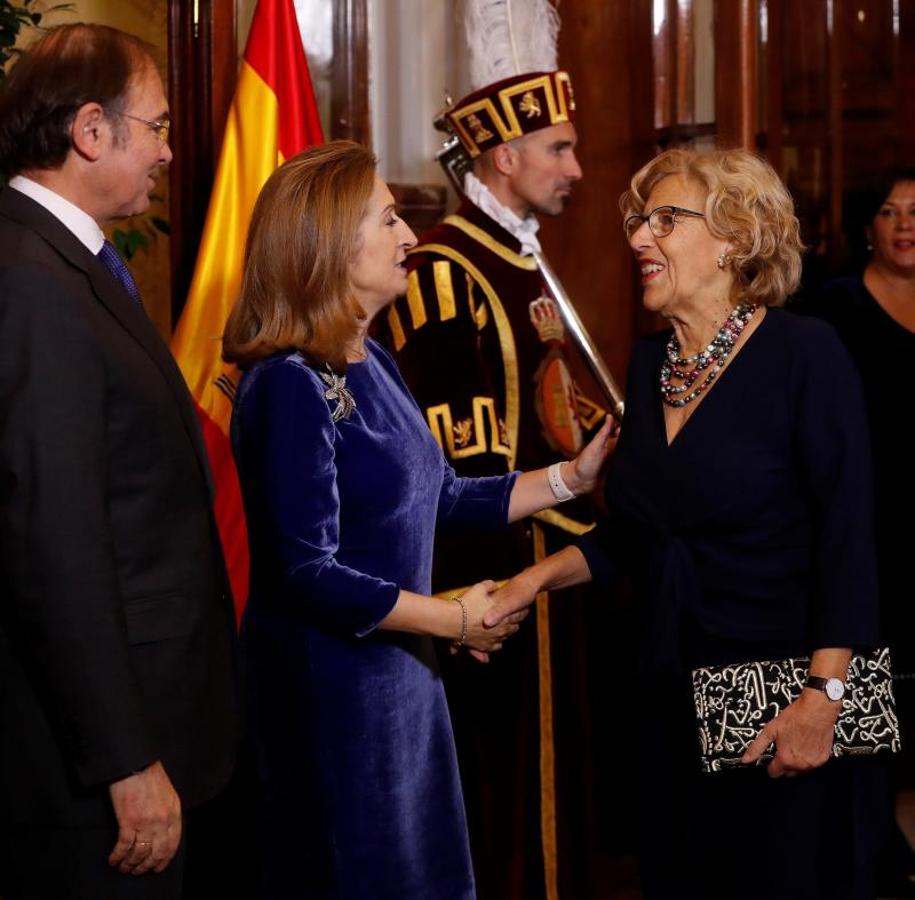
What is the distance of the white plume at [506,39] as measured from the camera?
11.7ft

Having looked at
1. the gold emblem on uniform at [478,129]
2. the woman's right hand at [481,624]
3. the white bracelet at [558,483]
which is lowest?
the woman's right hand at [481,624]

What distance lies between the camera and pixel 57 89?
1924 mm

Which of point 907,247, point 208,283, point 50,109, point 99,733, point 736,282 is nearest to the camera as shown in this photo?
point 99,733

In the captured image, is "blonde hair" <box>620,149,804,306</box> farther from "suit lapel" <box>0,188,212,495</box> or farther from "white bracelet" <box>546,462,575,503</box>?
"suit lapel" <box>0,188,212,495</box>

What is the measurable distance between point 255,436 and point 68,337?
Answer: 15.9 inches

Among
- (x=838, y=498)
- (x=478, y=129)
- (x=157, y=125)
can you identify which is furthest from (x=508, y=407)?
(x=157, y=125)

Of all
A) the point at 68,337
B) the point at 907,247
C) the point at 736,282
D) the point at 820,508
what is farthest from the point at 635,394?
the point at 907,247

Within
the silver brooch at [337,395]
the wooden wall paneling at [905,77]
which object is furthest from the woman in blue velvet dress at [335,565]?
the wooden wall paneling at [905,77]

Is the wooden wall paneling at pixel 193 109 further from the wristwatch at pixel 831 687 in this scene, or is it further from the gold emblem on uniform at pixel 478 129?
the wristwatch at pixel 831 687

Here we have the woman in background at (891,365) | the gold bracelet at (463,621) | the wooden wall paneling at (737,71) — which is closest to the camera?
the gold bracelet at (463,621)

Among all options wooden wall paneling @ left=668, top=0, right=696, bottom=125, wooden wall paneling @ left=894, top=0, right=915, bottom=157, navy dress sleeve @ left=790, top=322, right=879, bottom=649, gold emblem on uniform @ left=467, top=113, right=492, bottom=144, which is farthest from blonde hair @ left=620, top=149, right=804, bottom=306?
wooden wall paneling @ left=894, top=0, right=915, bottom=157

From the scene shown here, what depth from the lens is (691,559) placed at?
2.18 meters

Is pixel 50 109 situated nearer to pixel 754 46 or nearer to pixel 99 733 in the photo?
pixel 99 733

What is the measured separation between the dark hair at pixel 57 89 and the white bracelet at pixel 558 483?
107 centimetres
